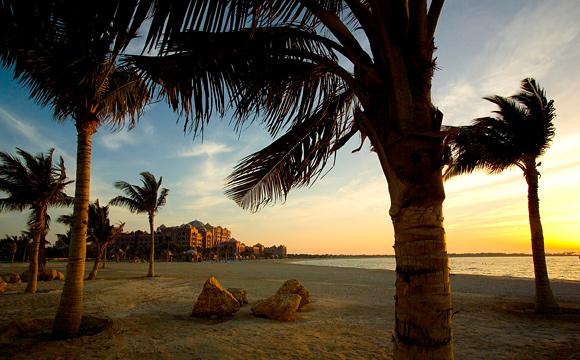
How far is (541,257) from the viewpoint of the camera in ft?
25.3

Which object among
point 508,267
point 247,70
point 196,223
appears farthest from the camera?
point 196,223

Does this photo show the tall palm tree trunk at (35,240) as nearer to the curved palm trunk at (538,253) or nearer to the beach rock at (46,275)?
the beach rock at (46,275)

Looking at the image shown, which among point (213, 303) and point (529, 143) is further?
point (529, 143)

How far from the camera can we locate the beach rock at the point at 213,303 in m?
6.99

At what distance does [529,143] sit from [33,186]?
1522 centimetres

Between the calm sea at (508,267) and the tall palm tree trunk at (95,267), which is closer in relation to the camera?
the tall palm tree trunk at (95,267)

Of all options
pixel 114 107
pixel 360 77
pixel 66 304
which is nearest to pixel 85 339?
pixel 66 304

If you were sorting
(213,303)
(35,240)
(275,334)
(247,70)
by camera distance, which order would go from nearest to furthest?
(247,70), (275,334), (213,303), (35,240)

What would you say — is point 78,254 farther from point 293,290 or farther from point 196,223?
point 196,223

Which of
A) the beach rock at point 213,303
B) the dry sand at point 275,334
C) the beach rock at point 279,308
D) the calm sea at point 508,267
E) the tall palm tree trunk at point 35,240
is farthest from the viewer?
the calm sea at point 508,267

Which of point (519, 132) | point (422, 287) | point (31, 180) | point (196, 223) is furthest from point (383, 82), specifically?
point (196, 223)

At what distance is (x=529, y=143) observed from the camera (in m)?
7.88

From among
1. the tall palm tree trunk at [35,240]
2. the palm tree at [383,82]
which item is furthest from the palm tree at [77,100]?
the tall palm tree trunk at [35,240]

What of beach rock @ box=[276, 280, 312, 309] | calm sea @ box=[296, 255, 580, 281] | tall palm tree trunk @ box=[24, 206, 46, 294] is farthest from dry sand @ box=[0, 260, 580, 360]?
calm sea @ box=[296, 255, 580, 281]
